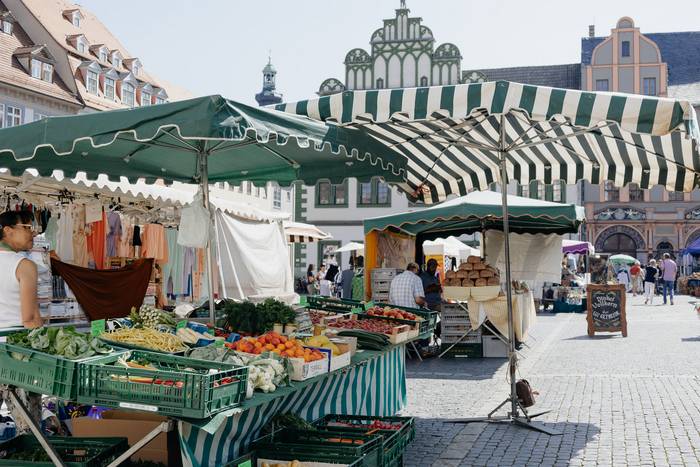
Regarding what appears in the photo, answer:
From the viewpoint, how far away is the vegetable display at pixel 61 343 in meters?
4.45

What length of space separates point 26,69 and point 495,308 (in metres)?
26.4

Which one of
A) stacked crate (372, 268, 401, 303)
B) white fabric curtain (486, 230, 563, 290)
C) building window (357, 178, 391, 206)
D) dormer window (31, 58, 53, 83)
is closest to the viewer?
white fabric curtain (486, 230, 563, 290)

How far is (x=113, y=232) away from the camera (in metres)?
13.6

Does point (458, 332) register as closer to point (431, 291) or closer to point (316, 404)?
point (431, 291)

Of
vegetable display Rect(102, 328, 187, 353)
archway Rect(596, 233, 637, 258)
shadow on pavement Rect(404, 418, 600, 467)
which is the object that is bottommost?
shadow on pavement Rect(404, 418, 600, 467)

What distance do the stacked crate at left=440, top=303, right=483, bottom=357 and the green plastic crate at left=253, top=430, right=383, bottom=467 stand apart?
7786mm

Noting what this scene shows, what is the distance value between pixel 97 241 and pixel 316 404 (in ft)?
26.1

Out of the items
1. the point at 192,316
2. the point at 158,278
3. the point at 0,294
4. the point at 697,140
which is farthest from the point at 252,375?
the point at 158,278

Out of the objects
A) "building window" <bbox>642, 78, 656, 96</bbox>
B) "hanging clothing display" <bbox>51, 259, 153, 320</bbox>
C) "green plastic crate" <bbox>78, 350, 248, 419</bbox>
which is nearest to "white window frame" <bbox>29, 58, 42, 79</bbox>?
"hanging clothing display" <bbox>51, 259, 153, 320</bbox>

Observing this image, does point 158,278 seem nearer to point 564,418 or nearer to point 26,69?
point 564,418

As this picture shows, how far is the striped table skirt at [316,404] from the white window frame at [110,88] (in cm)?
3082

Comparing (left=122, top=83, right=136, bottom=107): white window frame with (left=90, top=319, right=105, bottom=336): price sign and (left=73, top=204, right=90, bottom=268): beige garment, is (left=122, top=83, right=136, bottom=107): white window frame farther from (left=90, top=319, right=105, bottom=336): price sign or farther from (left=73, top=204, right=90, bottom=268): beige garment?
(left=90, top=319, right=105, bottom=336): price sign

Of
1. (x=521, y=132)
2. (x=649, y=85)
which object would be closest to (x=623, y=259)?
(x=649, y=85)

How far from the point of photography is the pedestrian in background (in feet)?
123
